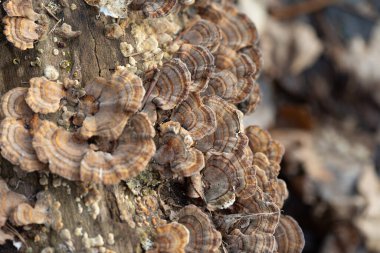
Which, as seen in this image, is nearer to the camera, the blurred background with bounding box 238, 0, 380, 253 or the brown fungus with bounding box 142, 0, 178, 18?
the brown fungus with bounding box 142, 0, 178, 18

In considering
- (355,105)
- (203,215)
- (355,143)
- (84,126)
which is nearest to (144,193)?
(203,215)

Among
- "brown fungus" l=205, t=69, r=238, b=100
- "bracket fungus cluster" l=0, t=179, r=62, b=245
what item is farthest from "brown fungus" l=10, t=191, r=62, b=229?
"brown fungus" l=205, t=69, r=238, b=100

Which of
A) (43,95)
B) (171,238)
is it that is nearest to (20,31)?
(43,95)

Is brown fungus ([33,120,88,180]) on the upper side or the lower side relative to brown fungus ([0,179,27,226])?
upper

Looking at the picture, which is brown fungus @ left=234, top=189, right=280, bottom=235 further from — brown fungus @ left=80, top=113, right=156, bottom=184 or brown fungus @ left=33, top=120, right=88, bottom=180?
brown fungus @ left=33, top=120, right=88, bottom=180

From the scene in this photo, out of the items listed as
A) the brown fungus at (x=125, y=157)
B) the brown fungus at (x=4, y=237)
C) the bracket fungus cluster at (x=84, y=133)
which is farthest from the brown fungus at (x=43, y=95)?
the brown fungus at (x=4, y=237)

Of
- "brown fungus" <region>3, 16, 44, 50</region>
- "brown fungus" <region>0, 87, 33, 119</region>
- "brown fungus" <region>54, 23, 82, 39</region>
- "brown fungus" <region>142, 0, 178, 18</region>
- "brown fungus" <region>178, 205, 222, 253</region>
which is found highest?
"brown fungus" <region>142, 0, 178, 18</region>
